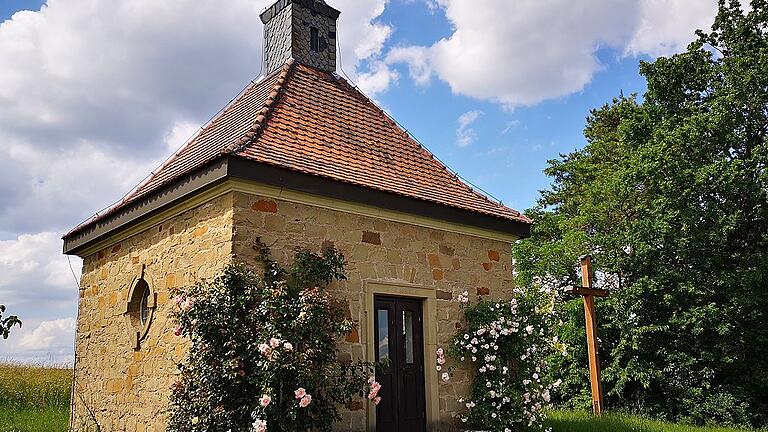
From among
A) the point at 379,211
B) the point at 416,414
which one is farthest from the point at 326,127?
the point at 416,414

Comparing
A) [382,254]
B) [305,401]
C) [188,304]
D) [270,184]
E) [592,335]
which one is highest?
[270,184]

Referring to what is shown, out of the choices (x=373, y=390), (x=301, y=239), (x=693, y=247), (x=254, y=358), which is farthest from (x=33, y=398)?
(x=693, y=247)

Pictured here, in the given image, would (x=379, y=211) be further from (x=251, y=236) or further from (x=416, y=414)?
(x=416, y=414)

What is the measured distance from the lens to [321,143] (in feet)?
29.9

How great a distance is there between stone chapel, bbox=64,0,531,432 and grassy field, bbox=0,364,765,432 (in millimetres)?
1750

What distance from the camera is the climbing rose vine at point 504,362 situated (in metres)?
8.91

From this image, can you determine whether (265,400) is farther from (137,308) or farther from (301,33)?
(301,33)

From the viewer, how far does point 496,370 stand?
929 centimetres

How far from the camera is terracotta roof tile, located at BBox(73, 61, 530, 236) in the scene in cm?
830

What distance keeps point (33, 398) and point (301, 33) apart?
8.86m

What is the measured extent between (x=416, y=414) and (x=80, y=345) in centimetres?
534

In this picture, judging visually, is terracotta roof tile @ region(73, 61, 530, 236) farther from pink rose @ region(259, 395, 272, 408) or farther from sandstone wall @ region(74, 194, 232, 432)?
pink rose @ region(259, 395, 272, 408)

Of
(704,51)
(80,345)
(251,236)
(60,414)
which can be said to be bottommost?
(60,414)

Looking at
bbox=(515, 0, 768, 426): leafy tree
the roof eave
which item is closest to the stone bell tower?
the roof eave
